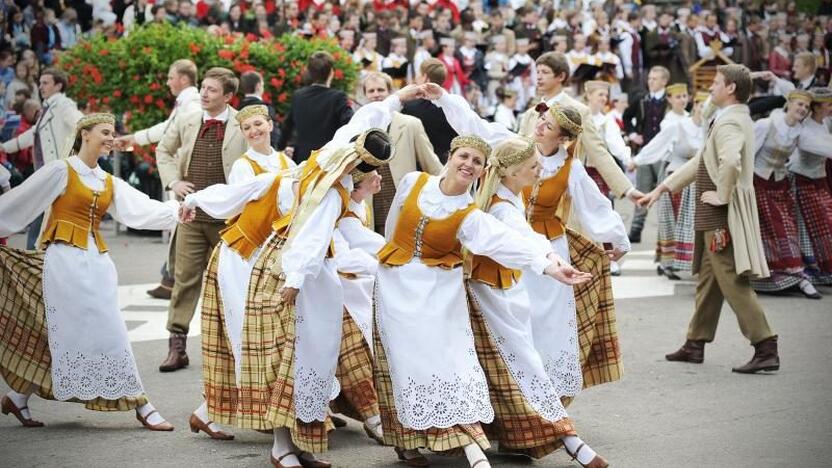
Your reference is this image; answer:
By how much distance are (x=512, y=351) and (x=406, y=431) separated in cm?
64

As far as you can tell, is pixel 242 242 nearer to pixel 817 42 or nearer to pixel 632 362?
pixel 632 362

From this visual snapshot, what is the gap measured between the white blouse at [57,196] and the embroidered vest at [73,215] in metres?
0.03

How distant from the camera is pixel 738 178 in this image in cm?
815

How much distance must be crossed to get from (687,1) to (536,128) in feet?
71.6

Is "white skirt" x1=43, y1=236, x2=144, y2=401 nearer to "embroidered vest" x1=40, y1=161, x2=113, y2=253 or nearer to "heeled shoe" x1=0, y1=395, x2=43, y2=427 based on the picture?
"embroidered vest" x1=40, y1=161, x2=113, y2=253

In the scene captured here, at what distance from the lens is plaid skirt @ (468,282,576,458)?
5.79 metres

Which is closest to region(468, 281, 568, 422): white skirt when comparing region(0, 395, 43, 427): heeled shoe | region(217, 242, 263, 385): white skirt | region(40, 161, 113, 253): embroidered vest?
region(217, 242, 263, 385): white skirt

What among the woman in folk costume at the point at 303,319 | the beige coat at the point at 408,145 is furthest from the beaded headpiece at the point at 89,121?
the beige coat at the point at 408,145

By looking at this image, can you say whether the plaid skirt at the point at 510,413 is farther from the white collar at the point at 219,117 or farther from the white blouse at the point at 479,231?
the white collar at the point at 219,117

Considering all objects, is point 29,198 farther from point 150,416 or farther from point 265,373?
point 265,373

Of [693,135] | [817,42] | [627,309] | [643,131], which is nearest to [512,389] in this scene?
[627,309]

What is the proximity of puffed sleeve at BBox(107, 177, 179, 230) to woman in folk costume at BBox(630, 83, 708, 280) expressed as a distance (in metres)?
6.17

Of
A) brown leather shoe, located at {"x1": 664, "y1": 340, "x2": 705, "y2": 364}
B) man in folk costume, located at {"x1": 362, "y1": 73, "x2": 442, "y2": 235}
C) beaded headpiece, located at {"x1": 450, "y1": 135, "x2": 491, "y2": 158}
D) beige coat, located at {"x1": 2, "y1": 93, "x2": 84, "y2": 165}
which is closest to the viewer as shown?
beaded headpiece, located at {"x1": 450, "y1": 135, "x2": 491, "y2": 158}

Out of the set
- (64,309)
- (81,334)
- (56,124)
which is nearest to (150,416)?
(81,334)
